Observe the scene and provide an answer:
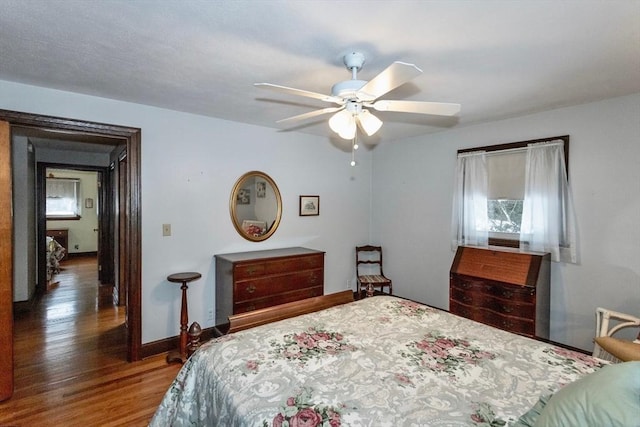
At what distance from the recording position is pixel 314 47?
5.76 ft

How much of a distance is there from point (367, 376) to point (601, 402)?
0.76 metres

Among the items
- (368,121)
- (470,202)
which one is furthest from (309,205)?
(368,121)

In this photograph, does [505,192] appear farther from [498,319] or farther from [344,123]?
[344,123]

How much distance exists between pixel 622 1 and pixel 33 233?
21.2 ft

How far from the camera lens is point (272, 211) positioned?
374cm

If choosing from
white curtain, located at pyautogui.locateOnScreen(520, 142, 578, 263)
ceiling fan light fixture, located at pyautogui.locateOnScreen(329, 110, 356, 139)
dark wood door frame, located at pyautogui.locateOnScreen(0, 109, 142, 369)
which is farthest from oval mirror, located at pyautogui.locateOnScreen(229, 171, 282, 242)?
white curtain, located at pyautogui.locateOnScreen(520, 142, 578, 263)

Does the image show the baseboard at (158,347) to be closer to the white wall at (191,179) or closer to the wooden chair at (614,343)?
the white wall at (191,179)

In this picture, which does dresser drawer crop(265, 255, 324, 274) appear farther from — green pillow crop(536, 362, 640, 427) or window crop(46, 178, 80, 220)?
window crop(46, 178, 80, 220)

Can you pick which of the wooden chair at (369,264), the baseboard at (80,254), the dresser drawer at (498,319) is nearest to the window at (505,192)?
the dresser drawer at (498,319)

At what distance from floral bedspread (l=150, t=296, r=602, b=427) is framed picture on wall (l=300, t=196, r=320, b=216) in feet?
7.16

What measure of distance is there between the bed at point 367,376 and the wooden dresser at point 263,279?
1.03m

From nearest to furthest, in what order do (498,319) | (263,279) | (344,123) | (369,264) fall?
(344,123) → (498,319) → (263,279) → (369,264)

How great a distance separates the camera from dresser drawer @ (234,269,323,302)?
296 centimetres

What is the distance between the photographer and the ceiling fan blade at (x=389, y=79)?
1.33 metres
